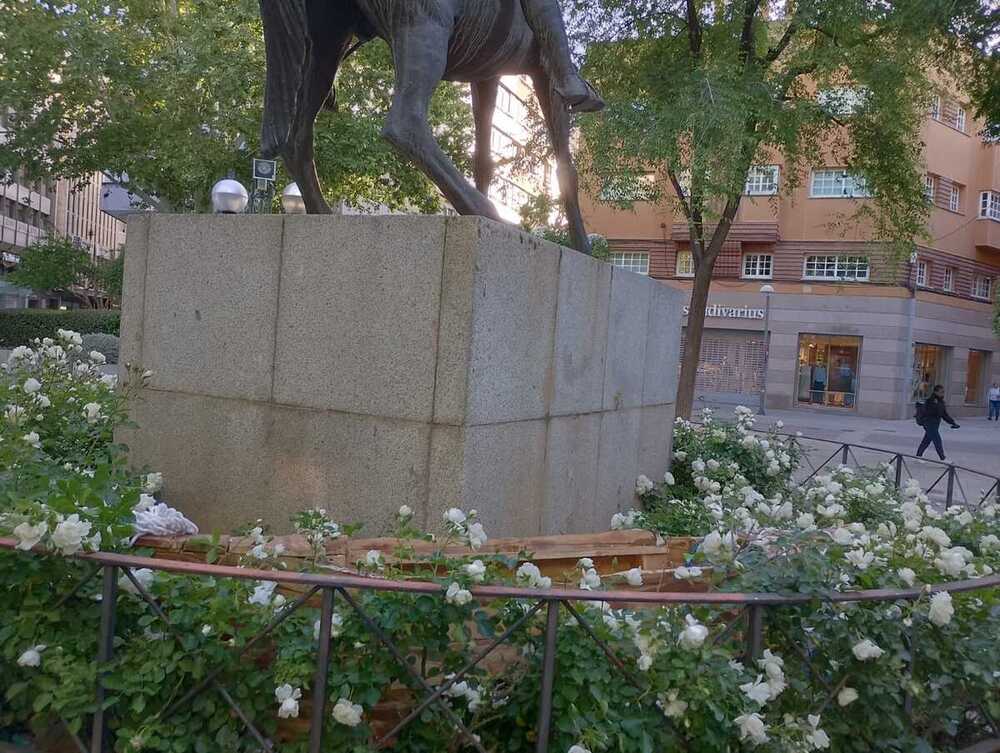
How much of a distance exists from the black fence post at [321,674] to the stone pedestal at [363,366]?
136cm

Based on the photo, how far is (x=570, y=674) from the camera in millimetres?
2715

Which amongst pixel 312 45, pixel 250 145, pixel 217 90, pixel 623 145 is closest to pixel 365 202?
pixel 250 145

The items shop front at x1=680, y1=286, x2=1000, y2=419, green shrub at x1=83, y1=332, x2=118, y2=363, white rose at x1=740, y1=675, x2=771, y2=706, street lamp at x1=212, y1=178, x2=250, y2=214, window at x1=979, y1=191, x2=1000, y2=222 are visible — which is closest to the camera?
white rose at x1=740, y1=675, x2=771, y2=706

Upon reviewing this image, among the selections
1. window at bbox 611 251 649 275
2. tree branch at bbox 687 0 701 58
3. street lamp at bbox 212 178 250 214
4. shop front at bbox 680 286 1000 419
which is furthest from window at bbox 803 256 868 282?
street lamp at bbox 212 178 250 214

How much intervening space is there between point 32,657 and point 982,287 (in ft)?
140

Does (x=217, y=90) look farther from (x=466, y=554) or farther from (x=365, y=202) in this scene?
(x=466, y=554)

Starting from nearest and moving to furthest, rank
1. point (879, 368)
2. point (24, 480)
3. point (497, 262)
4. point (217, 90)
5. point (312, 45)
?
1. point (24, 480)
2. point (497, 262)
3. point (312, 45)
4. point (217, 90)
5. point (879, 368)

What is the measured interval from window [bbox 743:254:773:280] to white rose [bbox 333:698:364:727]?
35495mm

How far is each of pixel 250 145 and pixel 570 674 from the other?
20.6 meters

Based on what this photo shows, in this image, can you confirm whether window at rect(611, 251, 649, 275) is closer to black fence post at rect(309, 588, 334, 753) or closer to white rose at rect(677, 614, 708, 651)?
white rose at rect(677, 614, 708, 651)

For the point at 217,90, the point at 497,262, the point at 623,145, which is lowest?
the point at 497,262

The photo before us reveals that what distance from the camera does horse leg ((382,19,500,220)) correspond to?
4.27 meters

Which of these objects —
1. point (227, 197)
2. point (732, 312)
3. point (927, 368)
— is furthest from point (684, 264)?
point (227, 197)

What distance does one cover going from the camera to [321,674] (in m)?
2.68
